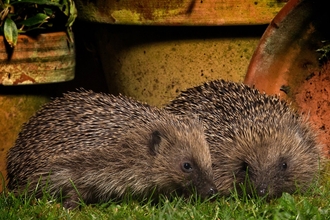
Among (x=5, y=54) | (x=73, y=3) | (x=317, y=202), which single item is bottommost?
(x=317, y=202)

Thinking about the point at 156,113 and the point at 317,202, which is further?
the point at 156,113

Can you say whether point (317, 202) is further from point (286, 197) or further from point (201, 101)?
point (201, 101)

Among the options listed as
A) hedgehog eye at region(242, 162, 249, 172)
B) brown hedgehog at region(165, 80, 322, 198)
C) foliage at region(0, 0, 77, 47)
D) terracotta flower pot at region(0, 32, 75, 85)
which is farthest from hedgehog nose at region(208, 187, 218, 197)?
foliage at region(0, 0, 77, 47)

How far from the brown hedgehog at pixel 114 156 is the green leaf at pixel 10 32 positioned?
671mm

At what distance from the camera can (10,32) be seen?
5.53 meters

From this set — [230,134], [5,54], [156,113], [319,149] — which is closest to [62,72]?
[5,54]

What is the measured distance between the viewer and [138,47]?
6.03 m

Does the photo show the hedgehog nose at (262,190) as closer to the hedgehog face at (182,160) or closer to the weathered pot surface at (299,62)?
the hedgehog face at (182,160)

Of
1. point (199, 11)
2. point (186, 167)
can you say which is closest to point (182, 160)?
point (186, 167)

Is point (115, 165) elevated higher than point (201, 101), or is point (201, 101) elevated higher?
point (201, 101)

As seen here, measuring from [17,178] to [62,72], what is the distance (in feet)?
Result: 3.14

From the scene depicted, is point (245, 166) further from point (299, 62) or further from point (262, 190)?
point (299, 62)

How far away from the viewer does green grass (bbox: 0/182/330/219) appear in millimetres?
4316

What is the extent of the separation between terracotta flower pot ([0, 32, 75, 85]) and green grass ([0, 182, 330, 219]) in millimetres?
965
